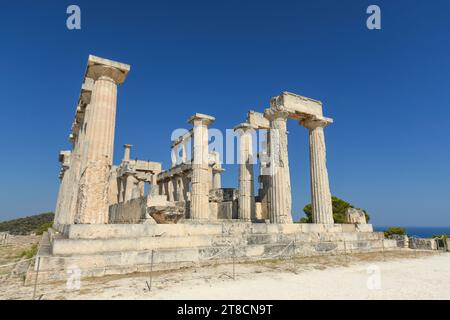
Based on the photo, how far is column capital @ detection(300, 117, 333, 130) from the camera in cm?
1675

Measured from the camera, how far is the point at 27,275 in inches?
262

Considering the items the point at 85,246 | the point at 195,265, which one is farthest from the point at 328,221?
the point at 85,246

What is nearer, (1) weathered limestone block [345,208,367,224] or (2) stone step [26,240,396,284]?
(2) stone step [26,240,396,284]

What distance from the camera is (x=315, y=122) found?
1689 cm

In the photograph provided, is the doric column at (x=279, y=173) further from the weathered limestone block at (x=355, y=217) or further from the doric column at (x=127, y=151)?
the doric column at (x=127, y=151)

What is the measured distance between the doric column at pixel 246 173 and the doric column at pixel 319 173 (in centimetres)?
384

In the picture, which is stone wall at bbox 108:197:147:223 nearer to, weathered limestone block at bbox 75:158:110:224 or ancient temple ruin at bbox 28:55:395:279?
ancient temple ruin at bbox 28:55:395:279

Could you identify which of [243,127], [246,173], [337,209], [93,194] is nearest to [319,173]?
[246,173]

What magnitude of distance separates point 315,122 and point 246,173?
5.29m

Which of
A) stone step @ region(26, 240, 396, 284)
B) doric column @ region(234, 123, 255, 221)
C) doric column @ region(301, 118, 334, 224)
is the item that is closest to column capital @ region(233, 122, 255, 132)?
doric column @ region(234, 123, 255, 221)

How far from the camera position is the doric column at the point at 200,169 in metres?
17.2

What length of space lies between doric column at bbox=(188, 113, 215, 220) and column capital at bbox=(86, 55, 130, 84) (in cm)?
639

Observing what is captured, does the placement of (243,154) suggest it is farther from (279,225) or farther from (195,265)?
(195,265)
